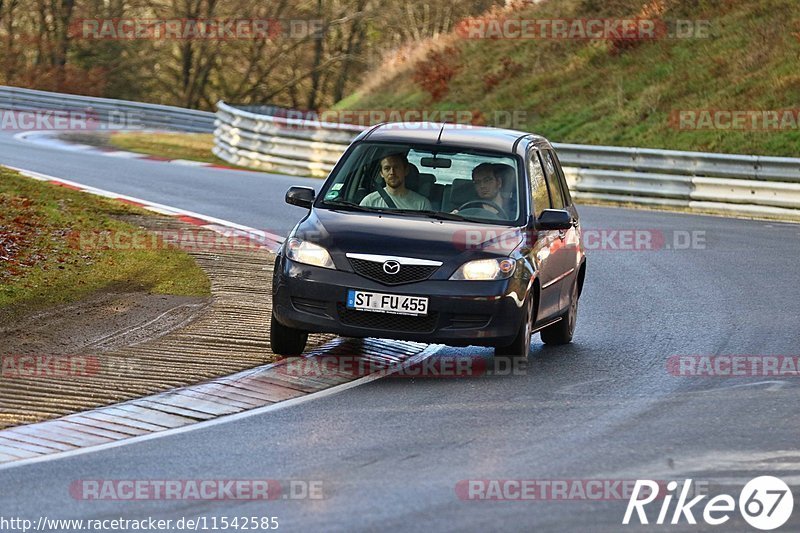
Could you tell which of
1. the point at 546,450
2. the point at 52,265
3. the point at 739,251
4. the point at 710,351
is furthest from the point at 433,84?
the point at 546,450

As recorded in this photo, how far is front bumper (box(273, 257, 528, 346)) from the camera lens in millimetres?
10102

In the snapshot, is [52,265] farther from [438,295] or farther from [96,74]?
[96,74]

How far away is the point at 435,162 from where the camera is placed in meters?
11.3

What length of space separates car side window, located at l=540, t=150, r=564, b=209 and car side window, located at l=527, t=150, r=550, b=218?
134 mm

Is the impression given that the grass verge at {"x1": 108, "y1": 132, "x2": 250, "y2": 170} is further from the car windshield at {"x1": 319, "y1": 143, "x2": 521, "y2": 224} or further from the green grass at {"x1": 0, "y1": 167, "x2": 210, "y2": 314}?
the car windshield at {"x1": 319, "y1": 143, "x2": 521, "y2": 224}

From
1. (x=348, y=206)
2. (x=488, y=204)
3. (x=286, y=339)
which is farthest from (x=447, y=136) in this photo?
(x=286, y=339)

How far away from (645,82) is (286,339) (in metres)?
23.1

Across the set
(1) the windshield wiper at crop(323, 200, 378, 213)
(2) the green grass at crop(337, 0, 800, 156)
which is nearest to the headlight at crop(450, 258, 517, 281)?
(1) the windshield wiper at crop(323, 200, 378, 213)

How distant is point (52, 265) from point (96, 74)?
134 ft

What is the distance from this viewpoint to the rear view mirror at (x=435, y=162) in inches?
442

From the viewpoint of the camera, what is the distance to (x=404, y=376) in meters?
10.4

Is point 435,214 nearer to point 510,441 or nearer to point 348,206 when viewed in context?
point 348,206

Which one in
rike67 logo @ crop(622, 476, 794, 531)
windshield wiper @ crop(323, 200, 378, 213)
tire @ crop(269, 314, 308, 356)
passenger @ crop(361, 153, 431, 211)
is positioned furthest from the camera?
passenger @ crop(361, 153, 431, 211)

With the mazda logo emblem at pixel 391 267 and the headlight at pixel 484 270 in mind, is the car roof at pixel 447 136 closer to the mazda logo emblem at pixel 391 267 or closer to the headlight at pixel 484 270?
the headlight at pixel 484 270
